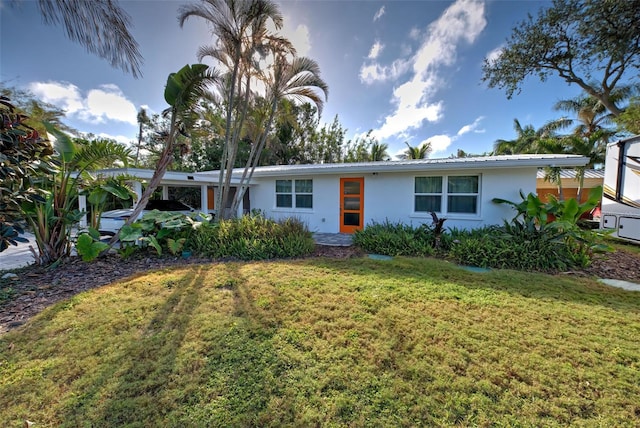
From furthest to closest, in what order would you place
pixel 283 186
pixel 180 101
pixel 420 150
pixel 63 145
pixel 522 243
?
1. pixel 420 150
2. pixel 283 186
3. pixel 522 243
4. pixel 180 101
5. pixel 63 145

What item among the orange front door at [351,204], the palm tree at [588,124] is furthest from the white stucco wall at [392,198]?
the palm tree at [588,124]

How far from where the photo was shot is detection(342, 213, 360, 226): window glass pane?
9391mm

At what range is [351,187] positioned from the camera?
942cm

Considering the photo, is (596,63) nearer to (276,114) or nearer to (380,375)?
(276,114)

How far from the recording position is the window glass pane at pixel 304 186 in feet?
33.2

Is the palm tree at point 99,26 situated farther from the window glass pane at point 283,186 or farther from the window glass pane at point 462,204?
the window glass pane at point 462,204

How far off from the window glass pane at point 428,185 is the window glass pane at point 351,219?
2290mm

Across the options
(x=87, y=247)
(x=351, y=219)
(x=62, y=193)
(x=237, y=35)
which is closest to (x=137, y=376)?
(x=87, y=247)

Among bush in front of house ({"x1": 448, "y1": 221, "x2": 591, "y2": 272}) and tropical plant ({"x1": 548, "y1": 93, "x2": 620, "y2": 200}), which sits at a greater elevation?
tropical plant ({"x1": 548, "y1": 93, "x2": 620, "y2": 200})

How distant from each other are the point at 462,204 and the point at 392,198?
2206 mm

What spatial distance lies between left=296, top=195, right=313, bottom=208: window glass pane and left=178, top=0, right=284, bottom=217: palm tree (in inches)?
130

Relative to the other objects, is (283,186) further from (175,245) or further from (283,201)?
(175,245)

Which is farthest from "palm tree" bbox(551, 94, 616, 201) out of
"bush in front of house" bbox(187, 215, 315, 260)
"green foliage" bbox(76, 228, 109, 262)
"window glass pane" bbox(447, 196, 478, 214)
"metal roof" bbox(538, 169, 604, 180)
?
"green foliage" bbox(76, 228, 109, 262)

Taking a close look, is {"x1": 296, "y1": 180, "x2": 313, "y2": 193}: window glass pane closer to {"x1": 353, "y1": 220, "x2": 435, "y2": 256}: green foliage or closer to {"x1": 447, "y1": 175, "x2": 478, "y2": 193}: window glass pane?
{"x1": 353, "y1": 220, "x2": 435, "y2": 256}: green foliage
